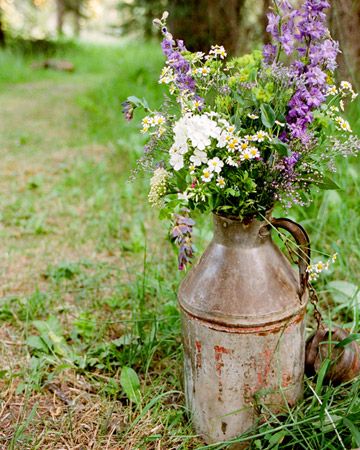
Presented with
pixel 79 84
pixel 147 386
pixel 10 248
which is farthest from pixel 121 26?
pixel 147 386

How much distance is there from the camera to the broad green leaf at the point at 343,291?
2.31 meters

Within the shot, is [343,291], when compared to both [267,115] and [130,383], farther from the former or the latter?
[267,115]

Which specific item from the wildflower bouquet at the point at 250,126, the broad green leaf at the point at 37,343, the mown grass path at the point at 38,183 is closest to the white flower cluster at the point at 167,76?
the wildflower bouquet at the point at 250,126

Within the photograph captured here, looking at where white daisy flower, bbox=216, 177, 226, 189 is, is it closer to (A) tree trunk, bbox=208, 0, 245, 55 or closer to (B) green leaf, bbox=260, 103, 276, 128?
(B) green leaf, bbox=260, 103, 276, 128

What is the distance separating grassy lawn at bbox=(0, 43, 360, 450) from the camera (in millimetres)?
1756

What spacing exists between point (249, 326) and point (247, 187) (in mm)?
416

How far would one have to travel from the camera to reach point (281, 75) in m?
1.42

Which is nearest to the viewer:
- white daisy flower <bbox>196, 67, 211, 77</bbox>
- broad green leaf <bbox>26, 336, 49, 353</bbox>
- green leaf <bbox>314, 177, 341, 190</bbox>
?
white daisy flower <bbox>196, 67, 211, 77</bbox>

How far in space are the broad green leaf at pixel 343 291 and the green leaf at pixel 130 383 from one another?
0.97 m

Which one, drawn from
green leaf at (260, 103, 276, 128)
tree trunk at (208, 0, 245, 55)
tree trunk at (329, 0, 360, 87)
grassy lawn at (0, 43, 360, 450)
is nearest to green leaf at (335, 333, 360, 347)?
grassy lawn at (0, 43, 360, 450)

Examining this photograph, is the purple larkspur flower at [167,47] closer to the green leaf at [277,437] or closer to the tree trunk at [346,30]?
the green leaf at [277,437]

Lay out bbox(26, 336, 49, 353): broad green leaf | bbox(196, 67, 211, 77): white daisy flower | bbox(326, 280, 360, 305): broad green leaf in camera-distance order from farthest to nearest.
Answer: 1. bbox(326, 280, 360, 305): broad green leaf
2. bbox(26, 336, 49, 353): broad green leaf
3. bbox(196, 67, 211, 77): white daisy flower

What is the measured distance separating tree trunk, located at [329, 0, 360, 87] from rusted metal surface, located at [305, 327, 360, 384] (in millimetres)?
1879

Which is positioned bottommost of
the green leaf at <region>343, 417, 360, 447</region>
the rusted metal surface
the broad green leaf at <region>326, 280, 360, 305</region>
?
the green leaf at <region>343, 417, 360, 447</region>
